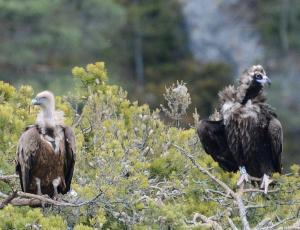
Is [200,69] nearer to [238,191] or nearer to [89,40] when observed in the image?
[89,40]

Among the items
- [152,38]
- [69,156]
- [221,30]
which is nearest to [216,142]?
[69,156]

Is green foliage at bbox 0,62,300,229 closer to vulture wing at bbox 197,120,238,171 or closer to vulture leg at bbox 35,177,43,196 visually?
vulture wing at bbox 197,120,238,171

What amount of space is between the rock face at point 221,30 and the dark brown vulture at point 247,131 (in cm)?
3218

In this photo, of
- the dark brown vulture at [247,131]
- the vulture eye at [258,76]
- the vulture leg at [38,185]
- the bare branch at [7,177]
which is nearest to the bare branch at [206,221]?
the dark brown vulture at [247,131]

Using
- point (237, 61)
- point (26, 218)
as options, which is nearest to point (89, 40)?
point (237, 61)

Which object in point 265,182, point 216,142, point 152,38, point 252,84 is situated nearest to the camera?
point 265,182

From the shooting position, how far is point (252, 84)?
1399cm

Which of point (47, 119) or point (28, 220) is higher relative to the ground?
point (47, 119)

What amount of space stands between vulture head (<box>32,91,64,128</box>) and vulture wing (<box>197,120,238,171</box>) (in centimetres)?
148

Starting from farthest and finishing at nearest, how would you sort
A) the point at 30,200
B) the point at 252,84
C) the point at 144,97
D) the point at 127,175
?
the point at 144,97
the point at 252,84
the point at 127,175
the point at 30,200

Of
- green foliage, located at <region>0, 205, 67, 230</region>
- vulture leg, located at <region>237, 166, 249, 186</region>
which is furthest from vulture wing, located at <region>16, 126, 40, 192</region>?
vulture leg, located at <region>237, 166, 249, 186</region>

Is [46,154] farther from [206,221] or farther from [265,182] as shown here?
[265,182]

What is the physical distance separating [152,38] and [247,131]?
33.5 meters

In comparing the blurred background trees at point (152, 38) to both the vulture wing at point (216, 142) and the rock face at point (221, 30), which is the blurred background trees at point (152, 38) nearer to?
the rock face at point (221, 30)
